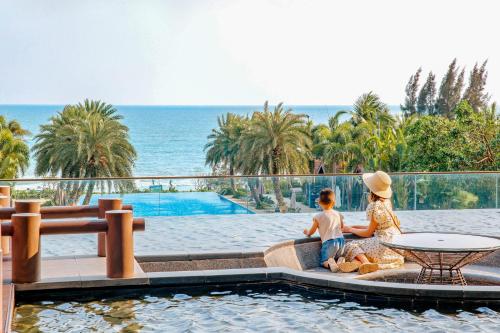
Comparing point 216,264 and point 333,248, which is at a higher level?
point 333,248

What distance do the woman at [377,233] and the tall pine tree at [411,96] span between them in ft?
407

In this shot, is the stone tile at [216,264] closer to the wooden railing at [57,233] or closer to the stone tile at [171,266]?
the stone tile at [171,266]

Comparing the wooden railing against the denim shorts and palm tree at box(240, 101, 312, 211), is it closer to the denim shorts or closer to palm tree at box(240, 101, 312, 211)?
the denim shorts

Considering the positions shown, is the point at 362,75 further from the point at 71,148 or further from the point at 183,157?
the point at 71,148

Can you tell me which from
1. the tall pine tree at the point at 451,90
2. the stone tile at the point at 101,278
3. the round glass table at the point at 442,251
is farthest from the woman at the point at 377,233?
the tall pine tree at the point at 451,90

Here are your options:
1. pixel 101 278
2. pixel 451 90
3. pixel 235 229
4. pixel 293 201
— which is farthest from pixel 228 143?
pixel 451 90

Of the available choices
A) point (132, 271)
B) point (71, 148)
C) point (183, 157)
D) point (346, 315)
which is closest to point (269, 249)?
point (132, 271)

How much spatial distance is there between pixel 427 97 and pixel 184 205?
117 metres

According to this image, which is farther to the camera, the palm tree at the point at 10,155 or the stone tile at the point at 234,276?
the palm tree at the point at 10,155

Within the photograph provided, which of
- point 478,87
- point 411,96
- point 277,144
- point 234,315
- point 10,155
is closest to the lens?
point 234,315

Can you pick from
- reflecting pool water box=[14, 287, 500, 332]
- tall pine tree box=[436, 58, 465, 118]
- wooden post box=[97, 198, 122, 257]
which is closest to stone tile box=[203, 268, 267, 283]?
reflecting pool water box=[14, 287, 500, 332]

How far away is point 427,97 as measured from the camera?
13162 centimetres

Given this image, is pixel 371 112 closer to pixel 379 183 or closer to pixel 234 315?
pixel 379 183

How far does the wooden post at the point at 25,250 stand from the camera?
32.4 ft
